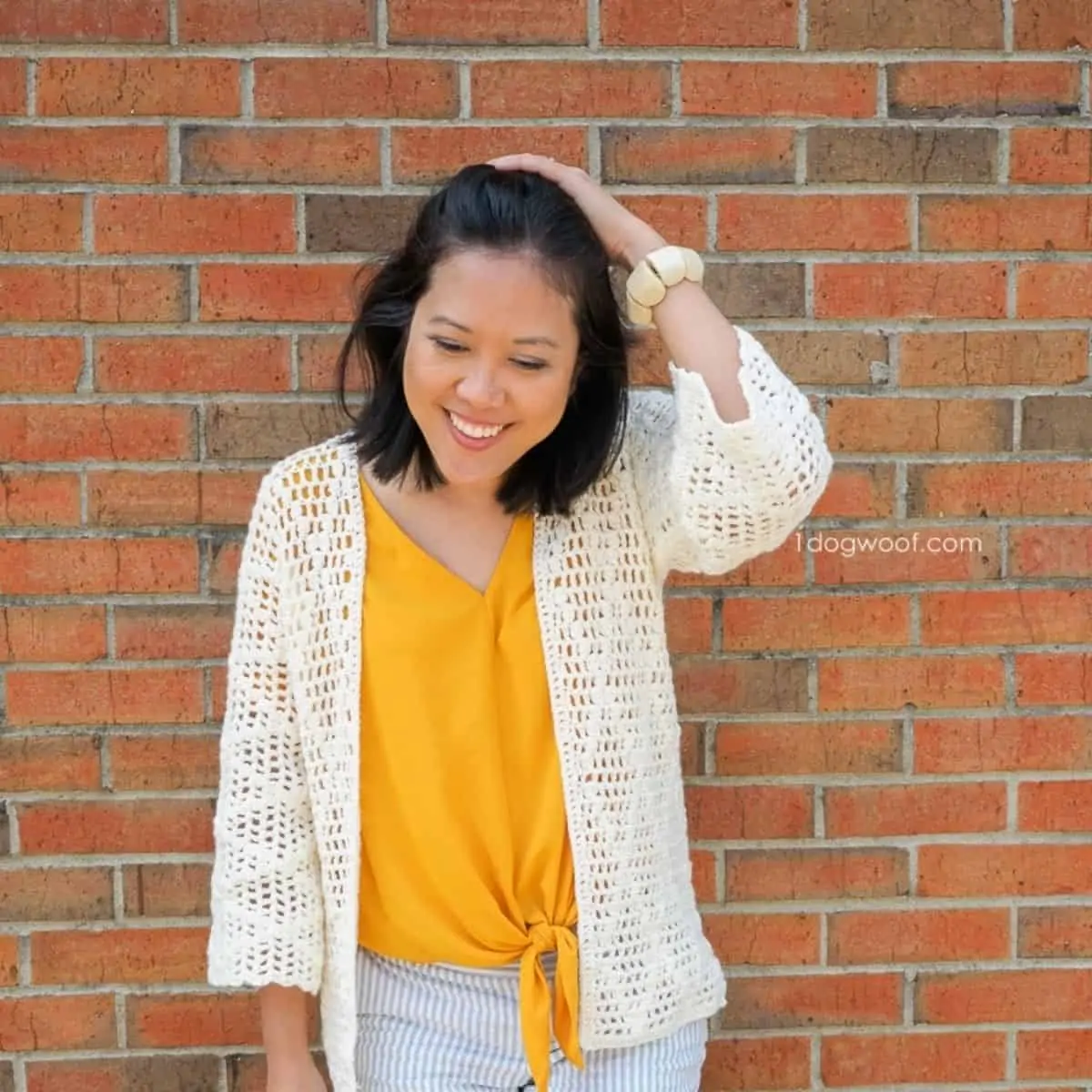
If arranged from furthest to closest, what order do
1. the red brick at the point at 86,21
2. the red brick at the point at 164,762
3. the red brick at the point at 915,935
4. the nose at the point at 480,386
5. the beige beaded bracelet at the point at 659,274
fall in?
1. the red brick at the point at 915,935
2. the red brick at the point at 164,762
3. the red brick at the point at 86,21
4. the beige beaded bracelet at the point at 659,274
5. the nose at the point at 480,386

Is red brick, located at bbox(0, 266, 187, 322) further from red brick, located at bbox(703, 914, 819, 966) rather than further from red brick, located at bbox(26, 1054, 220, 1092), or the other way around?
red brick, located at bbox(703, 914, 819, 966)

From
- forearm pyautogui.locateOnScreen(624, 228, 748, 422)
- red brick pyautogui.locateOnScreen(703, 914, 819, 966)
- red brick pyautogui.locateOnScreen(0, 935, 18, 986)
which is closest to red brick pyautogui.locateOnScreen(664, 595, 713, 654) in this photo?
red brick pyautogui.locateOnScreen(703, 914, 819, 966)

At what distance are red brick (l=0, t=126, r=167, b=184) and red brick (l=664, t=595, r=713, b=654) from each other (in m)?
1.14

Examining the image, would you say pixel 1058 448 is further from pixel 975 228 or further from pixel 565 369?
pixel 565 369

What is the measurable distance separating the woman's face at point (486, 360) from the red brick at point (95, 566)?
2.48ft

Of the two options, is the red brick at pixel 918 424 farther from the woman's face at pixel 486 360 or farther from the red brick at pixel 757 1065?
the red brick at pixel 757 1065

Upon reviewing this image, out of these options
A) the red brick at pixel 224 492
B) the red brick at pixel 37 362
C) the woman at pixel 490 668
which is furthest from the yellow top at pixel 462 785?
the red brick at pixel 37 362

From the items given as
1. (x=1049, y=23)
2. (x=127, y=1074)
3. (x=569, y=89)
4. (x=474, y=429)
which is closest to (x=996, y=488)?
(x=1049, y=23)

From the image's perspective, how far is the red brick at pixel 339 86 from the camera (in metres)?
2.31

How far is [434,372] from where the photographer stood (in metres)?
1.75

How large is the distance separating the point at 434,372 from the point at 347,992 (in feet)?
2.66

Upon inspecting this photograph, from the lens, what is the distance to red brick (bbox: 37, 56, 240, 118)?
2.29 metres

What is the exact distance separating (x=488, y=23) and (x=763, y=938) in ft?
5.41

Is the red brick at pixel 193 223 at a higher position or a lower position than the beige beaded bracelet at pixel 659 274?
higher
